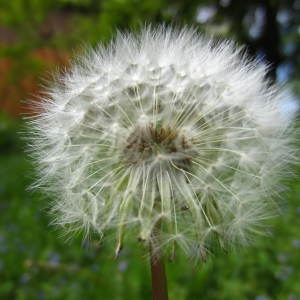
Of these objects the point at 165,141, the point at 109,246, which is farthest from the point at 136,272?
the point at 165,141

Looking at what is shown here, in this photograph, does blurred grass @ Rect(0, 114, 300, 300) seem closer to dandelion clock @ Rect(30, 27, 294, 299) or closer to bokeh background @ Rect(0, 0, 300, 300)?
bokeh background @ Rect(0, 0, 300, 300)

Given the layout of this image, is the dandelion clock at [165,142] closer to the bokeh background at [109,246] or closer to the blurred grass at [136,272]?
the bokeh background at [109,246]

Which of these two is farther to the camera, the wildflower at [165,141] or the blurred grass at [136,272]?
the blurred grass at [136,272]

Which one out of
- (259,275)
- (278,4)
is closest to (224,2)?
(278,4)

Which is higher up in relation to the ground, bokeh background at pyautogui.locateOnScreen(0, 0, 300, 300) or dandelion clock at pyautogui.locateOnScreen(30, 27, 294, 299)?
bokeh background at pyautogui.locateOnScreen(0, 0, 300, 300)

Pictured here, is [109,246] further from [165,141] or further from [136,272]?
[165,141]

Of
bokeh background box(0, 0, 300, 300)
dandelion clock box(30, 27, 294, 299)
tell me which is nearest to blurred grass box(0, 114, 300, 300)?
bokeh background box(0, 0, 300, 300)

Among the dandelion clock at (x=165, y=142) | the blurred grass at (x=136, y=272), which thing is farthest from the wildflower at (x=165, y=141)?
the blurred grass at (x=136, y=272)

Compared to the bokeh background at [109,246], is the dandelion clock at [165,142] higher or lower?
lower

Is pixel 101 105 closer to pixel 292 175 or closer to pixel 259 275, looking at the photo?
pixel 292 175
